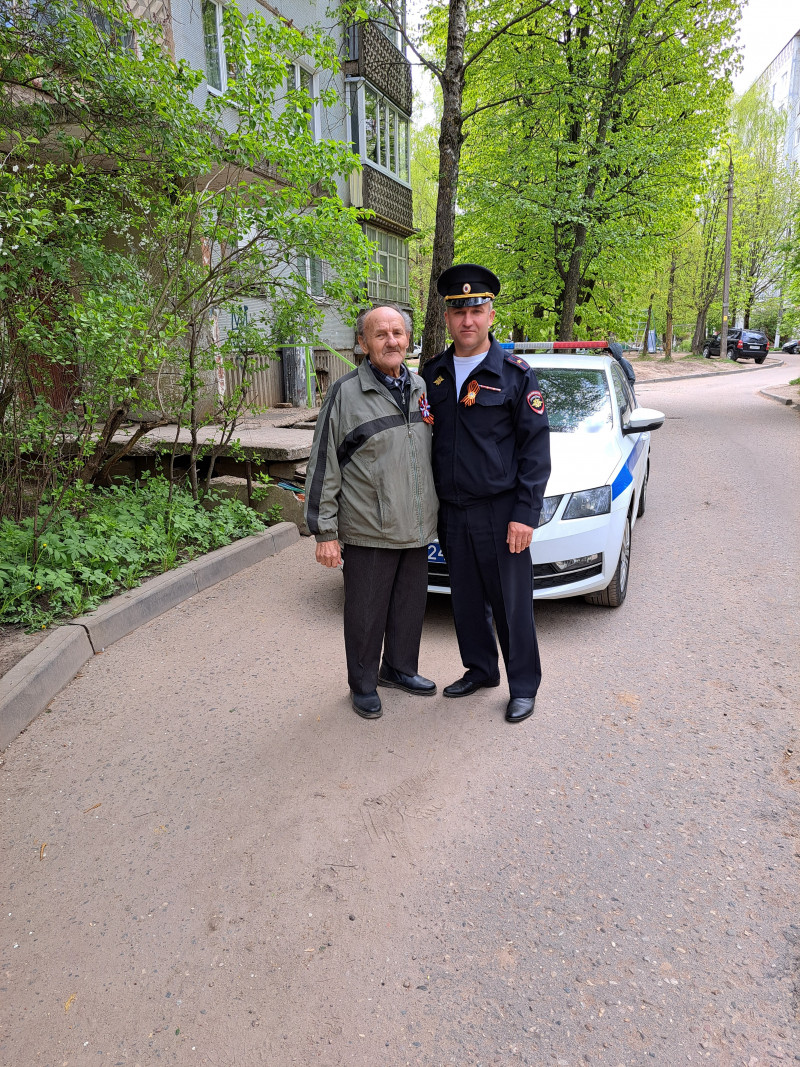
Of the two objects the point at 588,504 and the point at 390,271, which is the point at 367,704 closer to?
the point at 588,504

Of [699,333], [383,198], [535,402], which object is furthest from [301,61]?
[699,333]

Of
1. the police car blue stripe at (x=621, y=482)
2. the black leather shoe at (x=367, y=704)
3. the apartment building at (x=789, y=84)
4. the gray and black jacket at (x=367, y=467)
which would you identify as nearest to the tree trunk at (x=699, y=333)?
the apartment building at (x=789, y=84)

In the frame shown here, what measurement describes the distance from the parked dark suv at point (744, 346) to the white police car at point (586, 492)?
130ft

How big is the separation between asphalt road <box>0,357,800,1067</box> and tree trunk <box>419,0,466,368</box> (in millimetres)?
5288

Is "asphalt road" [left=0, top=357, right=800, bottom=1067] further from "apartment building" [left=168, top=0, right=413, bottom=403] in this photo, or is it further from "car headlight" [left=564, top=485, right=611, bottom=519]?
"apartment building" [left=168, top=0, right=413, bottom=403]

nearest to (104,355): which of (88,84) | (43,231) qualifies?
(43,231)

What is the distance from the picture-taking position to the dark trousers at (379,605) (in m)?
3.63

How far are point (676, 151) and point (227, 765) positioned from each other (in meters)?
16.1

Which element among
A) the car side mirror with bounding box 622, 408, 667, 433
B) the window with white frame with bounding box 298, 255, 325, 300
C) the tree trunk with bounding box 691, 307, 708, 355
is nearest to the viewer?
the car side mirror with bounding box 622, 408, 667, 433

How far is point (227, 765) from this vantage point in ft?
11.2

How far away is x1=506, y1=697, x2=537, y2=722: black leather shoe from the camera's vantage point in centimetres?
369

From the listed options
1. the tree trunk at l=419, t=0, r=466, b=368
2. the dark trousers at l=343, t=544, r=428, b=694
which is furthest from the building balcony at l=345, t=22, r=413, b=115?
the dark trousers at l=343, t=544, r=428, b=694

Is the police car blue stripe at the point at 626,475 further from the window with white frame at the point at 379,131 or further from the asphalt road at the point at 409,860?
the window with white frame at the point at 379,131

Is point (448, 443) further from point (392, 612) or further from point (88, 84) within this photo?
point (88, 84)
